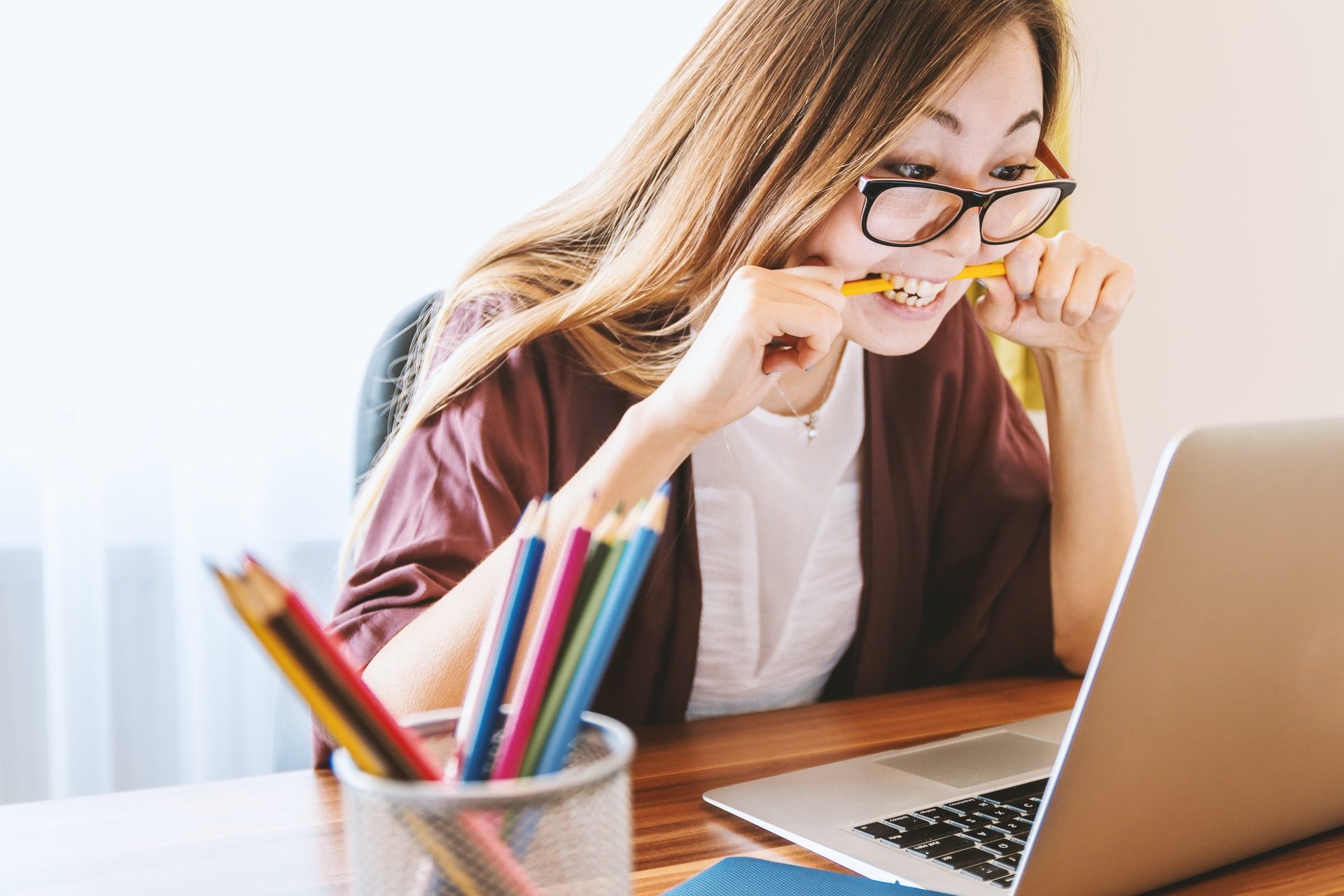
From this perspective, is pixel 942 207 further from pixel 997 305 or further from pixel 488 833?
pixel 488 833

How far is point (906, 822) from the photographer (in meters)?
0.63

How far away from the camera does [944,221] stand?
976mm

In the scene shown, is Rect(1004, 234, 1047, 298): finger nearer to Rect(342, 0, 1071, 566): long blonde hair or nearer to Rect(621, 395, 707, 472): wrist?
Rect(342, 0, 1071, 566): long blonde hair

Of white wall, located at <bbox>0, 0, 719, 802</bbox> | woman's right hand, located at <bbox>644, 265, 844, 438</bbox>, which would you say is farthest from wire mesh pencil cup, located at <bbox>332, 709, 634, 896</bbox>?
white wall, located at <bbox>0, 0, 719, 802</bbox>

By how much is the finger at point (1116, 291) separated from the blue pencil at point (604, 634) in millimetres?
872

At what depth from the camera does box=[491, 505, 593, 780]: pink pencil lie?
1.06 feet

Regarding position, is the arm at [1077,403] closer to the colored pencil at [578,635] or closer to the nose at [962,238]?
the nose at [962,238]

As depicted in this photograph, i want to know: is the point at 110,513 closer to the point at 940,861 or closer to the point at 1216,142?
the point at 940,861

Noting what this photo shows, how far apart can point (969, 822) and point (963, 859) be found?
5cm

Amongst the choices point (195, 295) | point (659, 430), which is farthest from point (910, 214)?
point (195, 295)

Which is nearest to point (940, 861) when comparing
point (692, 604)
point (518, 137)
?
point (692, 604)

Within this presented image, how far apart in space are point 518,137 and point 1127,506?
1.14m

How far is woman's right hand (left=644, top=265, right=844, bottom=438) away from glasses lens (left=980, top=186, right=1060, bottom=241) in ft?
0.76

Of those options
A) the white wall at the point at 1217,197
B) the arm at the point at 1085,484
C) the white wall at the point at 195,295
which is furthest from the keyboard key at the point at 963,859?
the white wall at the point at 1217,197
